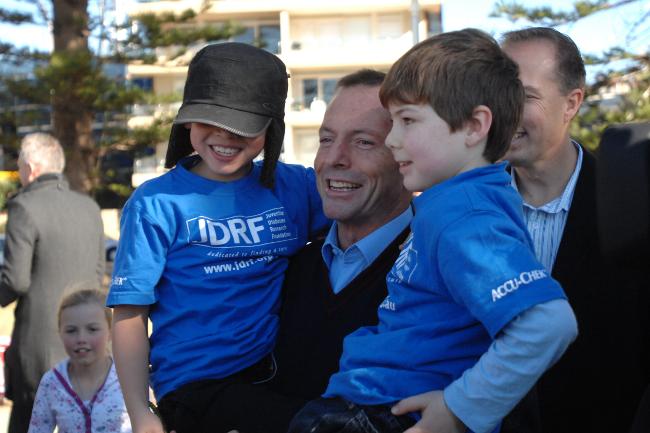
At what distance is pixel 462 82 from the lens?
1979mm

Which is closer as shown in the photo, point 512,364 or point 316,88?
point 512,364

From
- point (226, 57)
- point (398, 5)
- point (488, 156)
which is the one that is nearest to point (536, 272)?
point (488, 156)

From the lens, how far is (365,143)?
8.48ft

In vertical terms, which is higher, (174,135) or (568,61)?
(568,61)

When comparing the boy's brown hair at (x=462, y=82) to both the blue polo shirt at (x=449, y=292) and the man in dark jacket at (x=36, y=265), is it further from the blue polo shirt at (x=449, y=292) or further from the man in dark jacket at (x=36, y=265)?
the man in dark jacket at (x=36, y=265)

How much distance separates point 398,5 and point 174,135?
32980mm

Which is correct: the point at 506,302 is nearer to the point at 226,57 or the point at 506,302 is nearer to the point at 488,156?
the point at 488,156

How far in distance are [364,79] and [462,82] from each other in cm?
70

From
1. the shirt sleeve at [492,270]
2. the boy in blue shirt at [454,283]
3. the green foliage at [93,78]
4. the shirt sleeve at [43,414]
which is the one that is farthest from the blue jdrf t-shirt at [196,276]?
the green foliage at [93,78]

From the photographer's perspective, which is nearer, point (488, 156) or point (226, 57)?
point (488, 156)

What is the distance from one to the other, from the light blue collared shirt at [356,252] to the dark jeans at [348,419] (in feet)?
1.61

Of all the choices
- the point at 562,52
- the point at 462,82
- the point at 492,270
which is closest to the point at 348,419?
the point at 492,270

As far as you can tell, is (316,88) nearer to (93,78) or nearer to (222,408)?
(93,78)

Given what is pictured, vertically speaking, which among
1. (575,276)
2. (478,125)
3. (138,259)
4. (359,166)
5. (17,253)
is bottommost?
(17,253)
